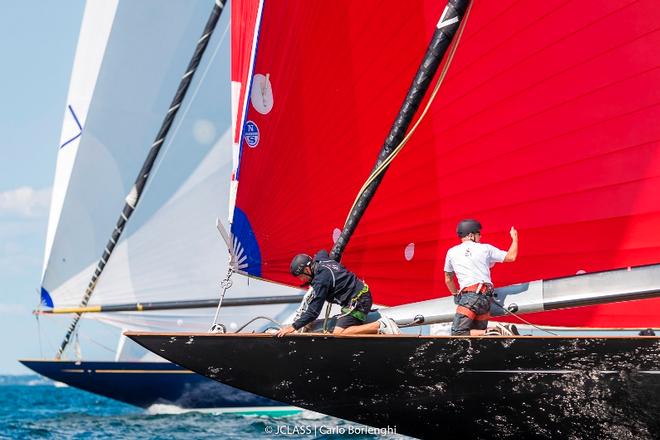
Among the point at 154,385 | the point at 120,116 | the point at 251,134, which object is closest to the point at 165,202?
the point at 120,116

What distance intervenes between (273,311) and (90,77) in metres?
6.14

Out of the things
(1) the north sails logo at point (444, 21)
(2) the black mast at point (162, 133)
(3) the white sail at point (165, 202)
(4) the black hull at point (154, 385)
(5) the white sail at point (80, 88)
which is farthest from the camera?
(4) the black hull at point (154, 385)

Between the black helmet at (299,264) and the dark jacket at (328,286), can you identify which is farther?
the black helmet at (299,264)

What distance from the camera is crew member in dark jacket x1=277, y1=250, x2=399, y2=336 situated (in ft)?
29.0

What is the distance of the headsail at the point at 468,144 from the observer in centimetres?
909

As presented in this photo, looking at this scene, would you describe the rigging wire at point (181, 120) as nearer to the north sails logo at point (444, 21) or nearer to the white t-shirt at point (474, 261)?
the north sails logo at point (444, 21)

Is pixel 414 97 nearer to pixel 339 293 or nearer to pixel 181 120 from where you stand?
pixel 339 293

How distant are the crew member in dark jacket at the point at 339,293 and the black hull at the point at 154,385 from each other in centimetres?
1293

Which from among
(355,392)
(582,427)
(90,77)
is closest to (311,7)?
(355,392)

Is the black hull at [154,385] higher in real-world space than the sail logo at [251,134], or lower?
lower

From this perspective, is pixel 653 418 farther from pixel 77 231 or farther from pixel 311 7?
pixel 77 231

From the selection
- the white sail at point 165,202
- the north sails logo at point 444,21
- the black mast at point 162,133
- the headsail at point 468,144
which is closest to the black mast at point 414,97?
the north sails logo at point 444,21

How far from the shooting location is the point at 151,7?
2000cm

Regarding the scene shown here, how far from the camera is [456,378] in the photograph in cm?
847
